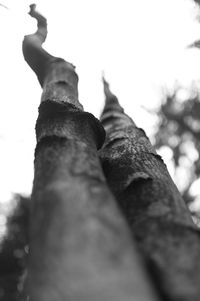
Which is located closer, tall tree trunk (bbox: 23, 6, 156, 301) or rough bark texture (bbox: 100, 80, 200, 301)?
tall tree trunk (bbox: 23, 6, 156, 301)

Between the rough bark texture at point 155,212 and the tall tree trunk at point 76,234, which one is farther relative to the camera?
the rough bark texture at point 155,212

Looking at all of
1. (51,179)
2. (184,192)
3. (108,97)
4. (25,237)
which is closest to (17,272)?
(25,237)

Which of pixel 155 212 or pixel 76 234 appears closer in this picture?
pixel 76 234
